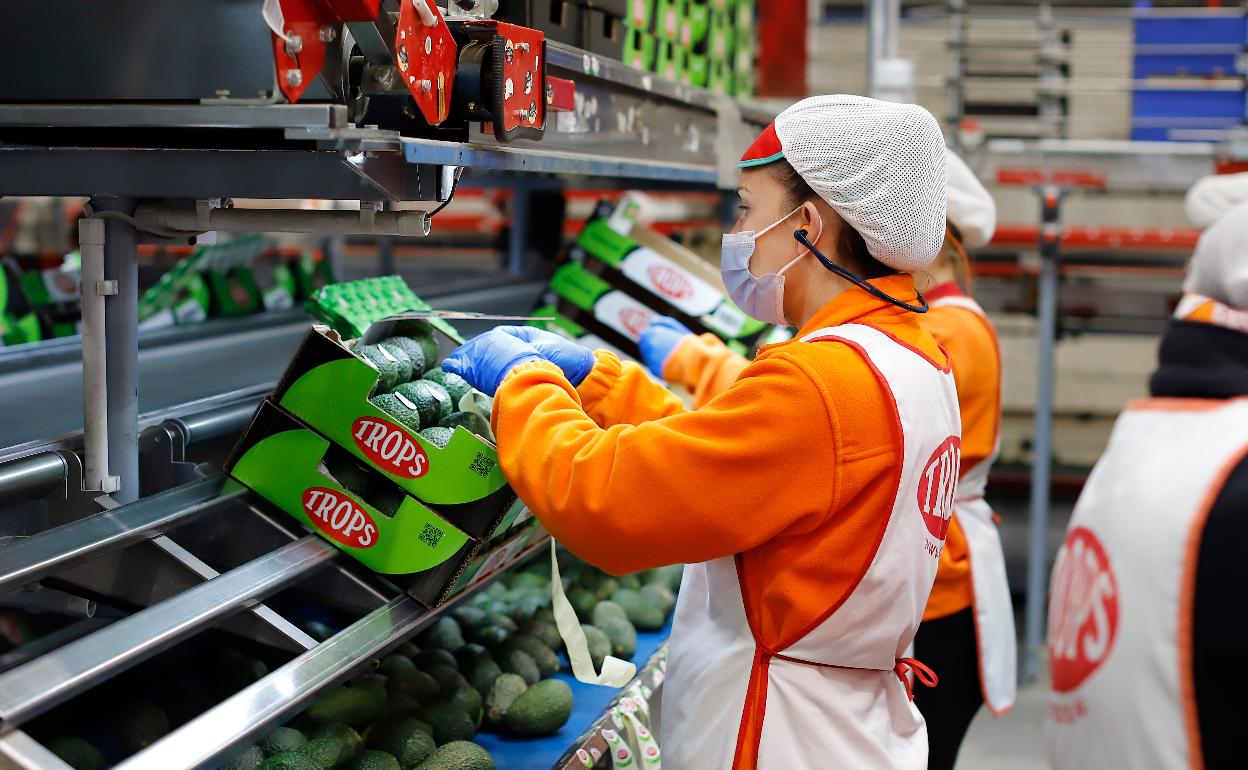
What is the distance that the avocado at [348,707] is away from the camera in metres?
1.99

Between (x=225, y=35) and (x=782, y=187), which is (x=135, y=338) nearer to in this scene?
(x=225, y=35)

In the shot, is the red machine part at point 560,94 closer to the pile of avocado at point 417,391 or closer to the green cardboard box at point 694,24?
the pile of avocado at point 417,391

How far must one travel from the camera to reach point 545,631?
253cm

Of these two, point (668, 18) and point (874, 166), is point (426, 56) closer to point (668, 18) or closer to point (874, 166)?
point (874, 166)

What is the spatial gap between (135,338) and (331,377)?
0.27 meters

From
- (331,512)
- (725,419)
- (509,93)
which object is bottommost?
(331,512)

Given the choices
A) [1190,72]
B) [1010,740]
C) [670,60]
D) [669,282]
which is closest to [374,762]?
[669,282]

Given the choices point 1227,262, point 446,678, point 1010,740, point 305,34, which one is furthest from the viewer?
point 1010,740

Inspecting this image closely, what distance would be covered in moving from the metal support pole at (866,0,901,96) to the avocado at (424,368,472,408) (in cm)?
288

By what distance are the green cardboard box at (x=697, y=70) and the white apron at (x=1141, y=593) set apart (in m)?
1.76

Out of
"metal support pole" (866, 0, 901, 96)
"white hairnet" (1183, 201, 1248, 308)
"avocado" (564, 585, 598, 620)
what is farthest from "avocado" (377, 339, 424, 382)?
"metal support pole" (866, 0, 901, 96)

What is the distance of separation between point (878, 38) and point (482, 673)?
10.8 feet

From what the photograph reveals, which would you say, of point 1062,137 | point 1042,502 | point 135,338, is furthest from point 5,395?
point 1062,137

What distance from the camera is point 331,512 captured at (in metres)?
1.88
